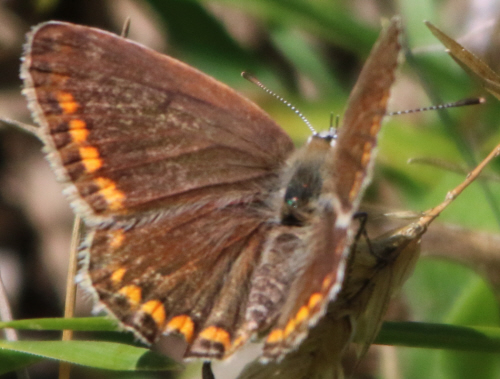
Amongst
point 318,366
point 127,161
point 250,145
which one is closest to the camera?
point 318,366

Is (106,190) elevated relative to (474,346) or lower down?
elevated

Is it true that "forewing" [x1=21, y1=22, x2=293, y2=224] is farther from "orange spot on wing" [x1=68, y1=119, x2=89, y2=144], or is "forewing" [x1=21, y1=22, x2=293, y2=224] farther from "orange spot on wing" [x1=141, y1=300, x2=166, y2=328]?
"orange spot on wing" [x1=141, y1=300, x2=166, y2=328]

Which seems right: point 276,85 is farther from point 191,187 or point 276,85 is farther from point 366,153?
point 366,153

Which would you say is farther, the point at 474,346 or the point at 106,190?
the point at 106,190

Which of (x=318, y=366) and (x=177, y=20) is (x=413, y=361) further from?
(x=177, y=20)

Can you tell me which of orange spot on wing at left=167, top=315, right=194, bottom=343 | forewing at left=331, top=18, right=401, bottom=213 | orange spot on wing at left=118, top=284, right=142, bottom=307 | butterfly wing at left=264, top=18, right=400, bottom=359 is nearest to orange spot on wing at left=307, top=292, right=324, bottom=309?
butterfly wing at left=264, top=18, right=400, bottom=359

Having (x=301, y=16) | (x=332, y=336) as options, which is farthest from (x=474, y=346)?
(x=301, y=16)

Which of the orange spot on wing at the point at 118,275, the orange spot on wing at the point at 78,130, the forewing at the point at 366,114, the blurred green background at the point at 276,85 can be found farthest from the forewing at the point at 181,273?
the blurred green background at the point at 276,85
